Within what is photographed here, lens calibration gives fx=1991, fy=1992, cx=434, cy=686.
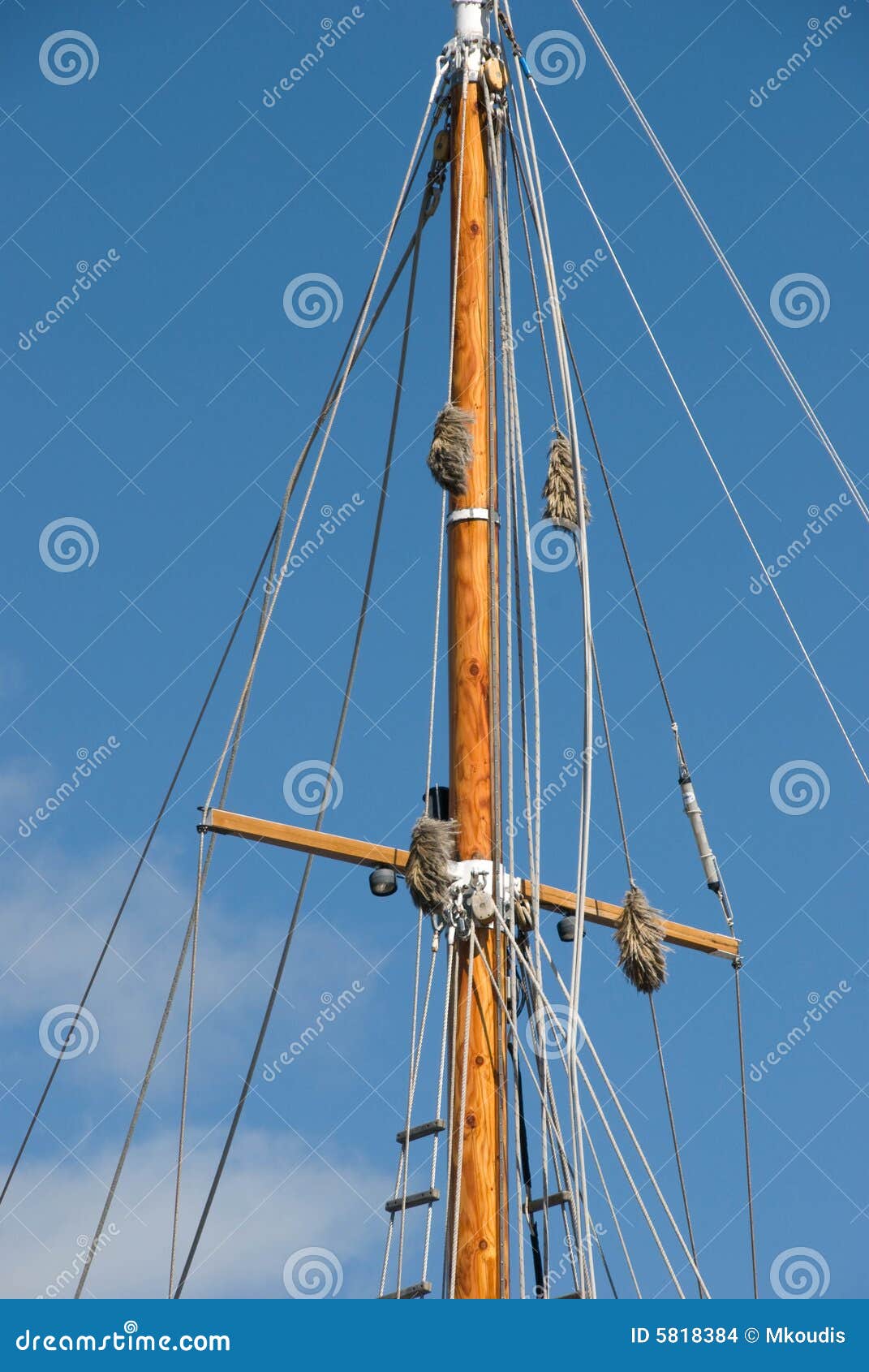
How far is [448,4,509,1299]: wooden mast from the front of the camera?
13273 mm

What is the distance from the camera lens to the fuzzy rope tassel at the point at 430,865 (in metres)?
14.2


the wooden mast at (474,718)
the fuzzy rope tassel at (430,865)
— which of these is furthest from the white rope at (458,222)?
the fuzzy rope tassel at (430,865)

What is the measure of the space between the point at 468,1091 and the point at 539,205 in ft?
23.1

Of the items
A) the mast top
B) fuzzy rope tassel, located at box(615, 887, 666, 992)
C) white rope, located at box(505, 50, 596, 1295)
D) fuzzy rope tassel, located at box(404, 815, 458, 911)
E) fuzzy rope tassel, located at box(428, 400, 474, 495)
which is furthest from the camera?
the mast top

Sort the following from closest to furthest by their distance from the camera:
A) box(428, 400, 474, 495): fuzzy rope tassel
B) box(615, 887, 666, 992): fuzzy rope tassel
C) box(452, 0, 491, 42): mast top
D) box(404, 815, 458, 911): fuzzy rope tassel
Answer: box(404, 815, 458, 911): fuzzy rope tassel, box(615, 887, 666, 992): fuzzy rope tassel, box(428, 400, 474, 495): fuzzy rope tassel, box(452, 0, 491, 42): mast top

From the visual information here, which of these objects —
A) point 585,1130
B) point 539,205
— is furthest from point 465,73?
point 585,1130

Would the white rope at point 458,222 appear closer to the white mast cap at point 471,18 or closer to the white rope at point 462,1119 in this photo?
the white mast cap at point 471,18

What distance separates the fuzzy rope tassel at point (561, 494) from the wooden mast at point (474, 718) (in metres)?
0.59

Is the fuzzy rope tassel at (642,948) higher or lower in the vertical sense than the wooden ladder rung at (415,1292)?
higher

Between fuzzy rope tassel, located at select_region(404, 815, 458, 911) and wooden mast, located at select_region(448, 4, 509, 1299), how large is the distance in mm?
235

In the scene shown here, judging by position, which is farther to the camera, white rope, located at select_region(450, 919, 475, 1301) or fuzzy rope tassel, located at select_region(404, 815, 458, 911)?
A: fuzzy rope tassel, located at select_region(404, 815, 458, 911)

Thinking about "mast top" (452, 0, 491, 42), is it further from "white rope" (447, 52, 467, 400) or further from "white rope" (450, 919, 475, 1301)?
"white rope" (450, 919, 475, 1301)

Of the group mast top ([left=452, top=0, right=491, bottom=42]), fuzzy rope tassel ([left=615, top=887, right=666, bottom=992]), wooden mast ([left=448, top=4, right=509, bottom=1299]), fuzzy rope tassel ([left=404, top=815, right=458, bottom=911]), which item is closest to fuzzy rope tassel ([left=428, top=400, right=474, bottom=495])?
wooden mast ([left=448, top=4, right=509, bottom=1299])
